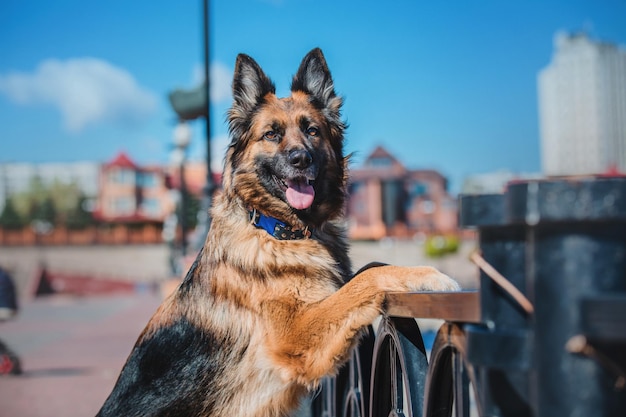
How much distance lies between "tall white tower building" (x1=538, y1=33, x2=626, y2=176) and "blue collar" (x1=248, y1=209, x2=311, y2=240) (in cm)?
18358

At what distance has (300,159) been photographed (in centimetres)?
412

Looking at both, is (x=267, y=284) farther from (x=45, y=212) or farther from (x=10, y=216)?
(x=45, y=212)

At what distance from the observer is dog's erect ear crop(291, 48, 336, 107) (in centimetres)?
436

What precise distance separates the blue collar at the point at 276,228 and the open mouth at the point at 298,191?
0.52 feet

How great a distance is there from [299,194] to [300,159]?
23 centimetres

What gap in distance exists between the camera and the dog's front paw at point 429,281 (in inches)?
120

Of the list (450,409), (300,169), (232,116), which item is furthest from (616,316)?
(232,116)

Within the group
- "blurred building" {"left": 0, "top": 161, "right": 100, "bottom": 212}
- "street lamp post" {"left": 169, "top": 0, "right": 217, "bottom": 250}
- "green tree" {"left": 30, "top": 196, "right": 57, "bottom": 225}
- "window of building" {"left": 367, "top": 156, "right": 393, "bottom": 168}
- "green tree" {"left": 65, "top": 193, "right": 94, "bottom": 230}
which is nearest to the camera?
"street lamp post" {"left": 169, "top": 0, "right": 217, "bottom": 250}

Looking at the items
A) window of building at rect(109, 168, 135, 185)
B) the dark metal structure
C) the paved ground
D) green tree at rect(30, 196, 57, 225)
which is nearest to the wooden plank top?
the dark metal structure

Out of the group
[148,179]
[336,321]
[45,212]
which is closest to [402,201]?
[148,179]

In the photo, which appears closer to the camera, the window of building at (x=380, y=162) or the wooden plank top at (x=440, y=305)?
the wooden plank top at (x=440, y=305)

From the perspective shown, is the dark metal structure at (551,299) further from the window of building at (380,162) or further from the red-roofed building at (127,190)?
the window of building at (380,162)

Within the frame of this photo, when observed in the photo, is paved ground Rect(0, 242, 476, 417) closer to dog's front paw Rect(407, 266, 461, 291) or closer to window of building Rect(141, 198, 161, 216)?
dog's front paw Rect(407, 266, 461, 291)

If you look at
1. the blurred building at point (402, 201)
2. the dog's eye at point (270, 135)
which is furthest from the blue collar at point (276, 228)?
the blurred building at point (402, 201)
